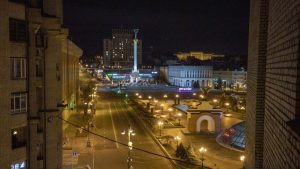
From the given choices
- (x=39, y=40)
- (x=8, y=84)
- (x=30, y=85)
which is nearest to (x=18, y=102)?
(x=30, y=85)

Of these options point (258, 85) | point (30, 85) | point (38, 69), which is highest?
point (38, 69)

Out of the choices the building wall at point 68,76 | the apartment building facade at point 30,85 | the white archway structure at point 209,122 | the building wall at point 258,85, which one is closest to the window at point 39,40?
the apartment building facade at point 30,85

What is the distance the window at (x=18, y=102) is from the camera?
50.8 ft

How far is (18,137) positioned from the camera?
16.1 metres

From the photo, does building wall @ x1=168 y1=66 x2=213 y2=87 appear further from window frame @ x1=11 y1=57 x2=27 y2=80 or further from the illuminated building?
window frame @ x1=11 y1=57 x2=27 y2=80

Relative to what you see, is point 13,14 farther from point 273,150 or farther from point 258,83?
point 273,150

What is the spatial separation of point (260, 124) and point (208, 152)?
29.7 m

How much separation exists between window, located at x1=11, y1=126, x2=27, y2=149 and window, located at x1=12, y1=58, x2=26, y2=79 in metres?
2.25

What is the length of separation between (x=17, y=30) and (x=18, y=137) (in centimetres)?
455

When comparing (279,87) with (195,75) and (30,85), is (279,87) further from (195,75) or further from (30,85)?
(195,75)

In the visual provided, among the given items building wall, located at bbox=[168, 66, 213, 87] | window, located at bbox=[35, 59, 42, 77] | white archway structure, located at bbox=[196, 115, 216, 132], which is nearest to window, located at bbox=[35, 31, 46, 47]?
window, located at bbox=[35, 59, 42, 77]

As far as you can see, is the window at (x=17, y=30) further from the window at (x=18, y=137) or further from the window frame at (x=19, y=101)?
the window at (x=18, y=137)

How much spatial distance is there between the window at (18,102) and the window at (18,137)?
0.84 m

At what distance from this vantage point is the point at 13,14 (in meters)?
15.0
